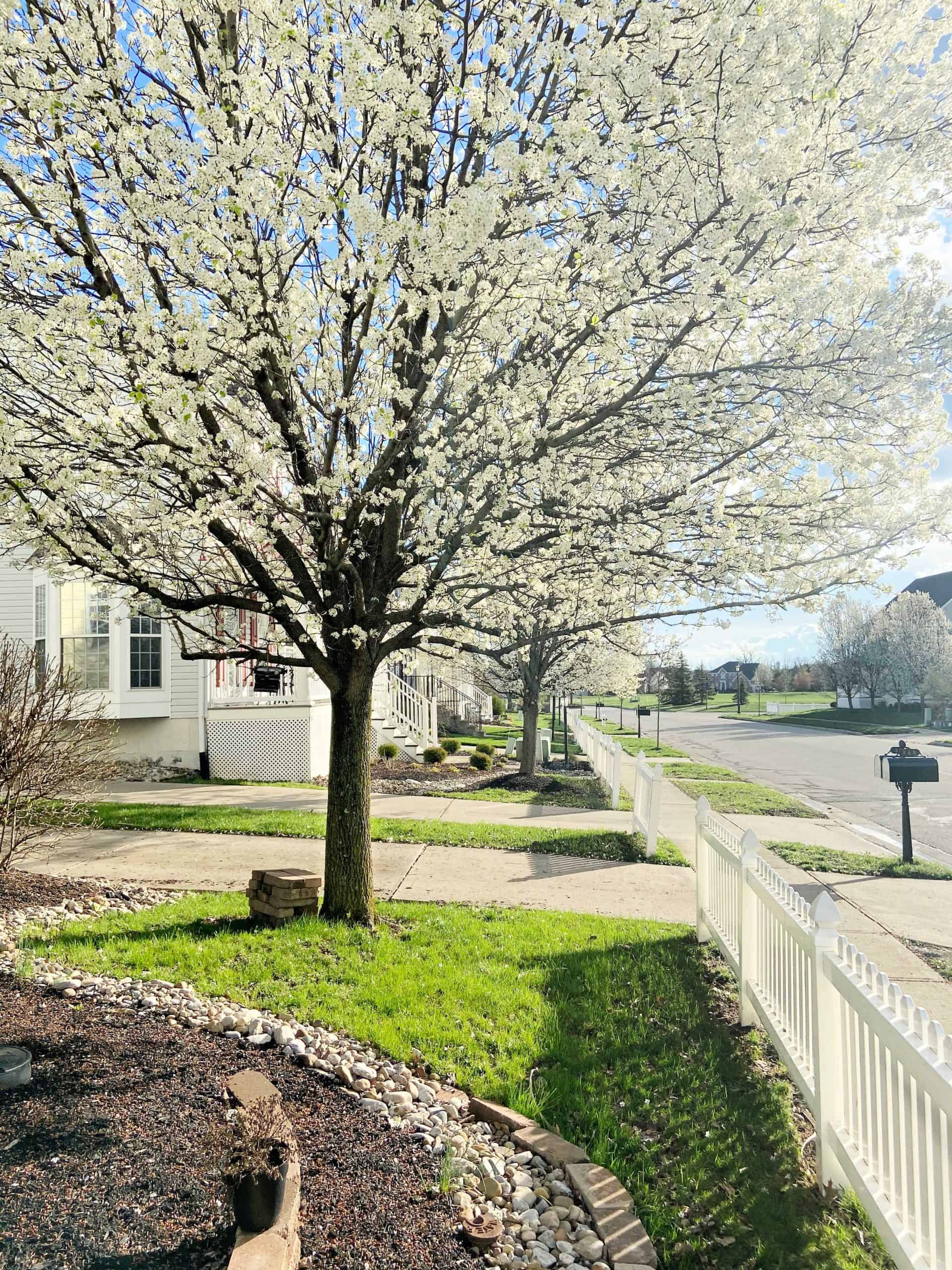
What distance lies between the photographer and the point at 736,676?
104875mm

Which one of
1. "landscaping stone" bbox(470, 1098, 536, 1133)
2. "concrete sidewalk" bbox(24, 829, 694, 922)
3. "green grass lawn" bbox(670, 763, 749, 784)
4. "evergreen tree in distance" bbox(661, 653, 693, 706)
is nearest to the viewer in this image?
"landscaping stone" bbox(470, 1098, 536, 1133)

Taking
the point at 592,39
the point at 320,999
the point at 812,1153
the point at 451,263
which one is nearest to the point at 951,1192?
the point at 812,1153

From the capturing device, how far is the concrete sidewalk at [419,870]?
7.12 meters

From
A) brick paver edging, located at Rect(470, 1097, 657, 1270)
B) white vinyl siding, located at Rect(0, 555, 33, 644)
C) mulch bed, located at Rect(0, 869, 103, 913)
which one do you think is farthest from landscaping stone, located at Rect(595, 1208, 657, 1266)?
white vinyl siding, located at Rect(0, 555, 33, 644)

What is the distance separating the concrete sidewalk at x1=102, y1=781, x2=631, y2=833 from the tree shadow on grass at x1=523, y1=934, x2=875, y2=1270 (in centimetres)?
571

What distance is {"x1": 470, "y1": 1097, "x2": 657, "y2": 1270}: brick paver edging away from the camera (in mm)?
2764

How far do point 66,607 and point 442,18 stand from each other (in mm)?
11892

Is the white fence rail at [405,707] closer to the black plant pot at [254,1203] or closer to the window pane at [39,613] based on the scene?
the window pane at [39,613]

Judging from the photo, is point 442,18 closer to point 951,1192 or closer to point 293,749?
point 951,1192

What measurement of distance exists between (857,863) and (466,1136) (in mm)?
7194

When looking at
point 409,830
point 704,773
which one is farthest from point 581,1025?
point 704,773

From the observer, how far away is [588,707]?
73.6 metres

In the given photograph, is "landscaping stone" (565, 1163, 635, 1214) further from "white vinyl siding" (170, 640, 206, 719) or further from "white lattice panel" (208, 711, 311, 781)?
"white vinyl siding" (170, 640, 206, 719)

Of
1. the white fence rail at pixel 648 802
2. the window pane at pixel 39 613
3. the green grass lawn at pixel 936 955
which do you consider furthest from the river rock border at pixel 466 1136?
the window pane at pixel 39 613
